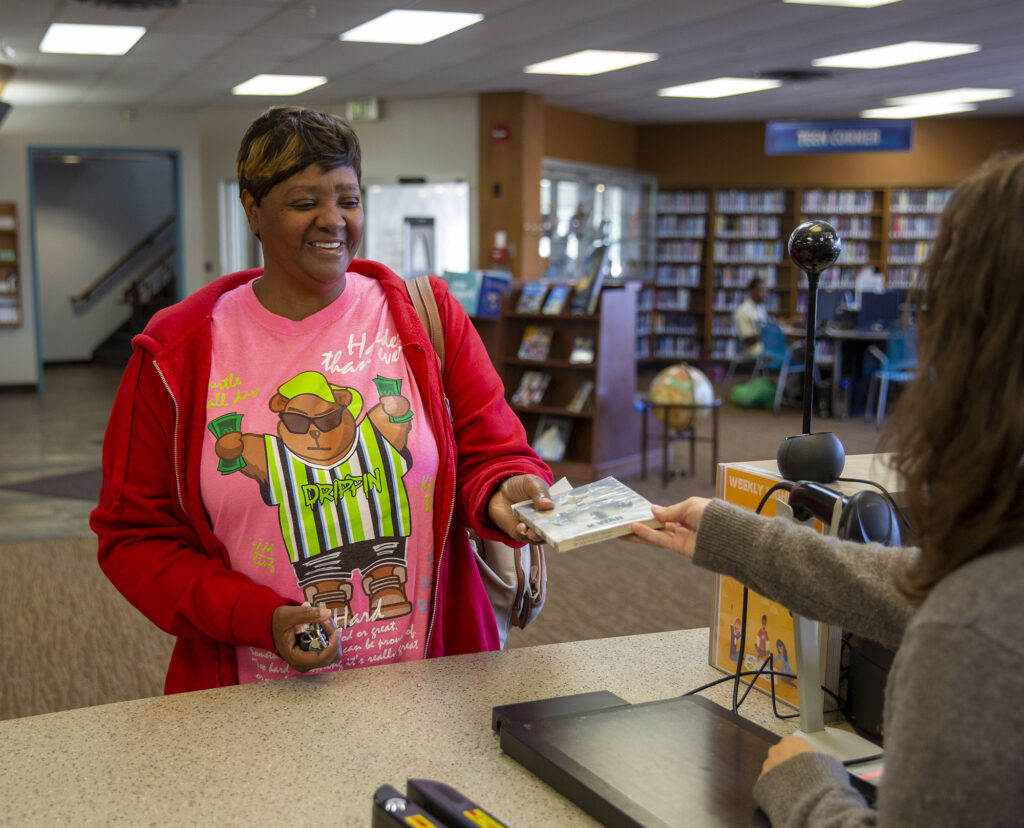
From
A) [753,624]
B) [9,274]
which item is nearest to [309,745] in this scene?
[753,624]

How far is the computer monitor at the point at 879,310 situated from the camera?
9.80 meters

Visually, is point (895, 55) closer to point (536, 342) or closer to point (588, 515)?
point (536, 342)

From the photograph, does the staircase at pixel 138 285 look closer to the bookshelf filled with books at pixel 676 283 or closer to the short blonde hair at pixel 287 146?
the bookshelf filled with books at pixel 676 283

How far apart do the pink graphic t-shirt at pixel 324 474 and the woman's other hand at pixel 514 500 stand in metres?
0.12

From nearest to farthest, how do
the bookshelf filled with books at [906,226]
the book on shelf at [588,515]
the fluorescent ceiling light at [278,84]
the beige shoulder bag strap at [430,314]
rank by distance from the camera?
the book on shelf at [588,515] → the beige shoulder bag strap at [430,314] → the fluorescent ceiling light at [278,84] → the bookshelf filled with books at [906,226]

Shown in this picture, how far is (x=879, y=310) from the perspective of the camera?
32.3 ft

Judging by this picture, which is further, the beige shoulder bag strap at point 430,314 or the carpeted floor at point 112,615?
the carpeted floor at point 112,615

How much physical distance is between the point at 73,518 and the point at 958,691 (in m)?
6.04

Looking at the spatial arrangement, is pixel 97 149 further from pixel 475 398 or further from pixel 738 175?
pixel 475 398

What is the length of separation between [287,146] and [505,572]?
0.81 m

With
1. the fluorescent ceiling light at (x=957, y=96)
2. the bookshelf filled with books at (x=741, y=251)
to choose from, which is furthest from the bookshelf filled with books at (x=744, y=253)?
the fluorescent ceiling light at (x=957, y=96)

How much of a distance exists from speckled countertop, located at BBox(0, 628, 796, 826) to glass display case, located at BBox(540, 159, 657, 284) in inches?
363

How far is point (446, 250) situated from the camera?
10.7 m

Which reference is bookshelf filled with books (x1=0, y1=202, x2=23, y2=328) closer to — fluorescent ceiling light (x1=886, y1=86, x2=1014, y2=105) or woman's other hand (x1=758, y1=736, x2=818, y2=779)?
fluorescent ceiling light (x1=886, y1=86, x2=1014, y2=105)
